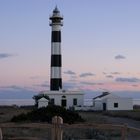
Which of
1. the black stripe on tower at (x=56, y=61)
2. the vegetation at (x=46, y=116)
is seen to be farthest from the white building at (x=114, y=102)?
the vegetation at (x=46, y=116)

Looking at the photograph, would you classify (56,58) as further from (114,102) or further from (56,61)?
(114,102)

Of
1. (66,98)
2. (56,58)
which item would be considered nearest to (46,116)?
(56,58)

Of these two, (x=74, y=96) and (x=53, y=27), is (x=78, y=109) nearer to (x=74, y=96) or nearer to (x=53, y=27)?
(x=74, y=96)

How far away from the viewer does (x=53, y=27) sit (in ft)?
215

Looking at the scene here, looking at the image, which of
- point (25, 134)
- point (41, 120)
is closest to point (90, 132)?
point (25, 134)

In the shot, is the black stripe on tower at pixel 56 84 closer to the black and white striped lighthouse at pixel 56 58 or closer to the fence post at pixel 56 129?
the black and white striped lighthouse at pixel 56 58

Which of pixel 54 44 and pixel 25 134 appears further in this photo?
pixel 54 44

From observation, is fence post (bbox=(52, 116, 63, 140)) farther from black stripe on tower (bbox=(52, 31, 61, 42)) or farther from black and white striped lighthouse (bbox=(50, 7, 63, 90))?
black stripe on tower (bbox=(52, 31, 61, 42))

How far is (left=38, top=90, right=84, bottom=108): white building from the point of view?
65.6 meters

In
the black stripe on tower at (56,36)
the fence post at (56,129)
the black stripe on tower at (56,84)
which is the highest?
the black stripe on tower at (56,36)

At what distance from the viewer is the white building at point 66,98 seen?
2581 inches

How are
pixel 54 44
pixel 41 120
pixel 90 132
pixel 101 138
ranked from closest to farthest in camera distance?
pixel 101 138 → pixel 90 132 → pixel 41 120 → pixel 54 44

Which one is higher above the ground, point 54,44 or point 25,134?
point 54,44

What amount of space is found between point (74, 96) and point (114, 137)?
46.9m
